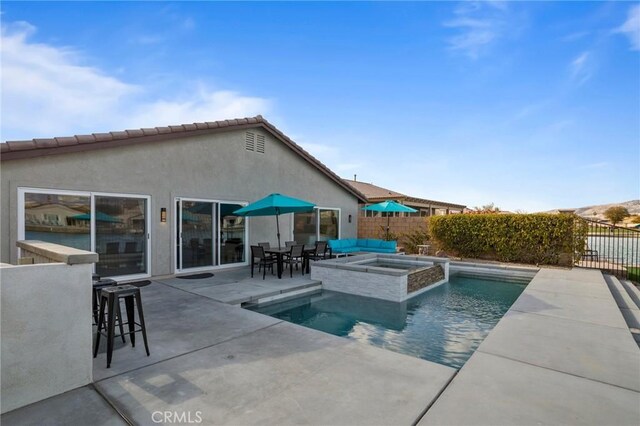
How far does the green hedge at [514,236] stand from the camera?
12.6m

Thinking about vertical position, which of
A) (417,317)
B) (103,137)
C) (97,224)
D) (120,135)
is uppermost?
(120,135)

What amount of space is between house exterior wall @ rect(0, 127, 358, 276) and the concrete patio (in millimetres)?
4674

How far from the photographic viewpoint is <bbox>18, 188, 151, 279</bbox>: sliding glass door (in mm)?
7504

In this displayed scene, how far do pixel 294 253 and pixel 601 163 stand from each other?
20.6 m

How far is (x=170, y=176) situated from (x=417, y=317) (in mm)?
8339

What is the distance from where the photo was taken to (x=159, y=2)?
938 centimetres

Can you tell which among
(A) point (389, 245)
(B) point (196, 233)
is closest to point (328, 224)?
(A) point (389, 245)

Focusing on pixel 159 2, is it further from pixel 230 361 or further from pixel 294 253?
pixel 230 361

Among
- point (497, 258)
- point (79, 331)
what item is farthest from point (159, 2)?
point (497, 258)

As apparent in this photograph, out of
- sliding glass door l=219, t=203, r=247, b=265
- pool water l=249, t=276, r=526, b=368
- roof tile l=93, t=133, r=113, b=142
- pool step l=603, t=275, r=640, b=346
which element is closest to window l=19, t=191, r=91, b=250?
roof tile l=93, t=133, r=113, b=142

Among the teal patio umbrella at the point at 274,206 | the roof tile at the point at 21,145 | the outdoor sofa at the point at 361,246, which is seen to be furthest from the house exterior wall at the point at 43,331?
the outdoor sofa at the point at 361,246

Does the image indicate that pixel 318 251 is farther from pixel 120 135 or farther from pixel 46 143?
pixel 46 143

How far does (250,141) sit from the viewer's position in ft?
41.0

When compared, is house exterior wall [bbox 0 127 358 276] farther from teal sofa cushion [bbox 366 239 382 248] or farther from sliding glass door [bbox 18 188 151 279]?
teal sofa cushion [bbox 366 239 382 248]
